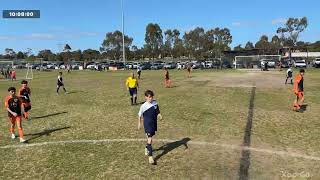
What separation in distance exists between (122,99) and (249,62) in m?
54.2

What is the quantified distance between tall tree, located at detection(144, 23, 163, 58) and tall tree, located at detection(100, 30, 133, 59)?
12618 mm

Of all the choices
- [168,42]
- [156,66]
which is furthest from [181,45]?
[156,66]

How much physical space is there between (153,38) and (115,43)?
1852 cm

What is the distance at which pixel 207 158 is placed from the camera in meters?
10.9

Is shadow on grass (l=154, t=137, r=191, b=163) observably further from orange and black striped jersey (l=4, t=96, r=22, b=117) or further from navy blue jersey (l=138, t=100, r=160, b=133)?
orange and black striped jersey (l=4, t=96, r=22, b=117)

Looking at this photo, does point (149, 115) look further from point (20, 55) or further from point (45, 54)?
point (20, 55)

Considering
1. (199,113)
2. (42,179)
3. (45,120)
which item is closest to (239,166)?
(42,179)

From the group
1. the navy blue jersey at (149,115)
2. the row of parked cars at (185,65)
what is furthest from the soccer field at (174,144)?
the row of parked cars at (185,65)

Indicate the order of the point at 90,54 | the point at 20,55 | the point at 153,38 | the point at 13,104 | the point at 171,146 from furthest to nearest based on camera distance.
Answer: the point at 20,55 < the point at 90,54 < the point at 153,38 < the point at 13,104 < the point at 171,146

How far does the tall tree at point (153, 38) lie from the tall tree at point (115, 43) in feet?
41.4

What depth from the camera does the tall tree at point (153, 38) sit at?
124738mm

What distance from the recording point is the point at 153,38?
125562 mm

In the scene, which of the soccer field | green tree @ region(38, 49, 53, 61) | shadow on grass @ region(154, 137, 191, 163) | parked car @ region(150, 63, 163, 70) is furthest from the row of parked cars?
green tree @ region(38, 49, 53, 61)

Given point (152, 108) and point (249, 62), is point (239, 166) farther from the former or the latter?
point (249, 62)
